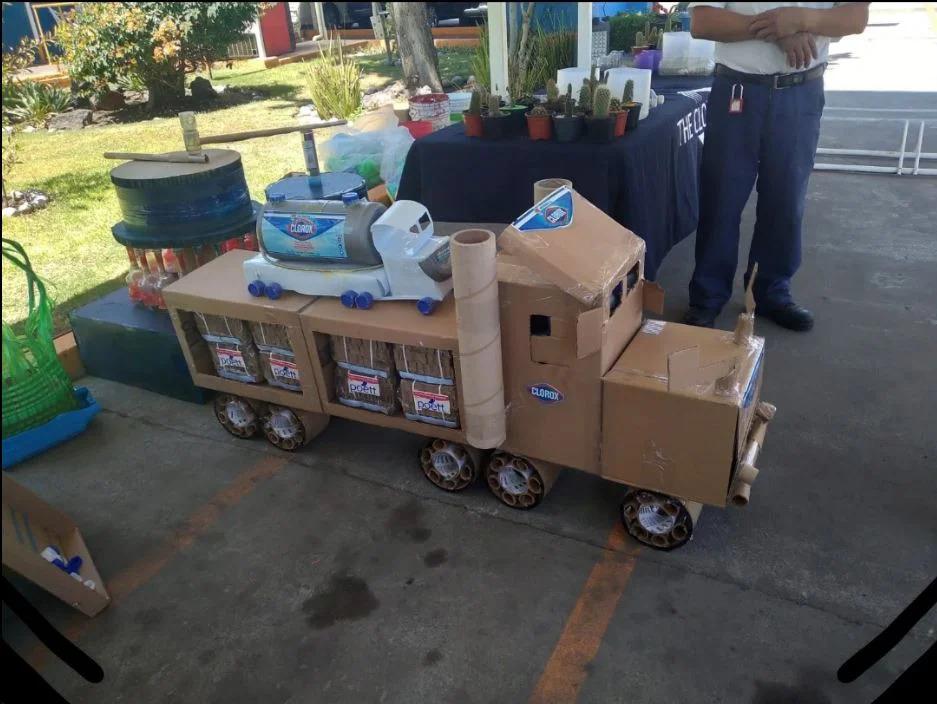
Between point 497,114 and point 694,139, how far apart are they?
4.77ft

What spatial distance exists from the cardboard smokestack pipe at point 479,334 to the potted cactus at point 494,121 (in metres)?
1.75

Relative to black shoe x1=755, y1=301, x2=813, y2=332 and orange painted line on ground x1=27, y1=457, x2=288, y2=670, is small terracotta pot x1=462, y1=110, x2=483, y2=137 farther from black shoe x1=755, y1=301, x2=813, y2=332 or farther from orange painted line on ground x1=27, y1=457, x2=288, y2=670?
orange painted line on ground x1=27, y1=457, x2=288, y2=670

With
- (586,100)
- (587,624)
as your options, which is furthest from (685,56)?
(587,624)

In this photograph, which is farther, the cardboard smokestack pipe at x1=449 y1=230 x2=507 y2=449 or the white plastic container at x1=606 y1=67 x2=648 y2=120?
the white plastic container at x1=606 y1=67 x2=648 y2=120

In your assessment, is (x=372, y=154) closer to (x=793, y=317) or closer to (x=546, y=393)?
(x=793, y=317)

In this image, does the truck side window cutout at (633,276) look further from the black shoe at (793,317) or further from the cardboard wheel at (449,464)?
the black shoe at (793,317)

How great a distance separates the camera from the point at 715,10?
314cm

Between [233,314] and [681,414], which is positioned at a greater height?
[233,314]

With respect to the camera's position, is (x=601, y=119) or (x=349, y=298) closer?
(x=349, y=298)

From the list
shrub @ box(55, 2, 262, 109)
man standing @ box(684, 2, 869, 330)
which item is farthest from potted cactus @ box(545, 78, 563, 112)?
shrub @ box(55, 2, 262, 109)

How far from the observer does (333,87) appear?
782 centimetres

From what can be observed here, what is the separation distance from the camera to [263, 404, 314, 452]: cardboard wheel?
118 inches

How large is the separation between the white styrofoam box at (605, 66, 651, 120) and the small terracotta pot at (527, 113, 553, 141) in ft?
1.55

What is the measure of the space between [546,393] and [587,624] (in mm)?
738
